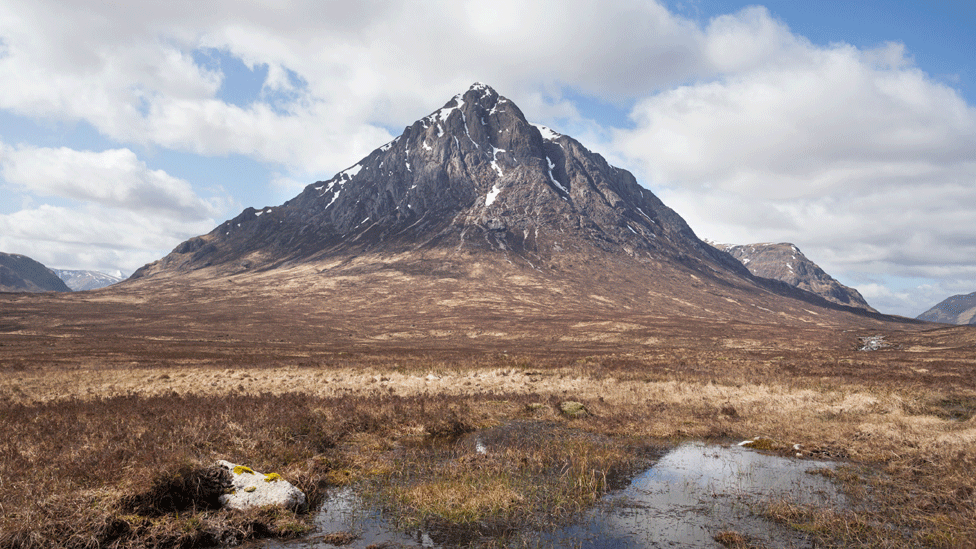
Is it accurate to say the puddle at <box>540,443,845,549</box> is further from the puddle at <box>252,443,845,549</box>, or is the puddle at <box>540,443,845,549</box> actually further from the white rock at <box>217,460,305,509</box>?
the white rock at <box>217,460,305,509</box>

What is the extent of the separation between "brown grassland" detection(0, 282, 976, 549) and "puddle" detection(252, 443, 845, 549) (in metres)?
0.51

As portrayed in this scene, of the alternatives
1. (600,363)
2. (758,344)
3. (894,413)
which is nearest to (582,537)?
(894,413)

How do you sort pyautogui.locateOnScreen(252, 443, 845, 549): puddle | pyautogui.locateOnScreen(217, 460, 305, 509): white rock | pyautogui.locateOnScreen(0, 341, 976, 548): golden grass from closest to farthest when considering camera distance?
1. pyautogui.locateOnScreen(252, 443, 845, 549): puddle
2. pyautogui.locateOnScreen(0, 341, 976, 548): golden grass
3. pyautogui.locateOnScreen(217, 460, 305, 509): white rock

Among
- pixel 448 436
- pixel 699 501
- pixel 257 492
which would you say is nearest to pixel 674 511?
pixel 699 501

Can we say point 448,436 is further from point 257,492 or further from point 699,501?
point 699,501

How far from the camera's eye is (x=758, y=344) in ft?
246

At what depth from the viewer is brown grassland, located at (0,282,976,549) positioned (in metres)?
10.6

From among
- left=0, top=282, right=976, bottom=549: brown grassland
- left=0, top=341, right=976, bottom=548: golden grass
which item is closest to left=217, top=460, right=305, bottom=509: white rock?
→ left=0, top=282, right=976, bottom=549: brown grassland

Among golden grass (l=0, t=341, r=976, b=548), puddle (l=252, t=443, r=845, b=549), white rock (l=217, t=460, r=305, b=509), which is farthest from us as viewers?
white rock (l=217, t=460, r=305, b=509)

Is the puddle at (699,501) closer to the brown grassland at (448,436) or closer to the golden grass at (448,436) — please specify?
the brown grassland at (448,436)

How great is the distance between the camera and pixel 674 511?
12.2m

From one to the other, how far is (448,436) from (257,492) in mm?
9622

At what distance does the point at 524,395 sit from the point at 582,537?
18.1 metres

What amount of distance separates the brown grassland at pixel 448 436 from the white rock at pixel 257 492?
1.30 ft
